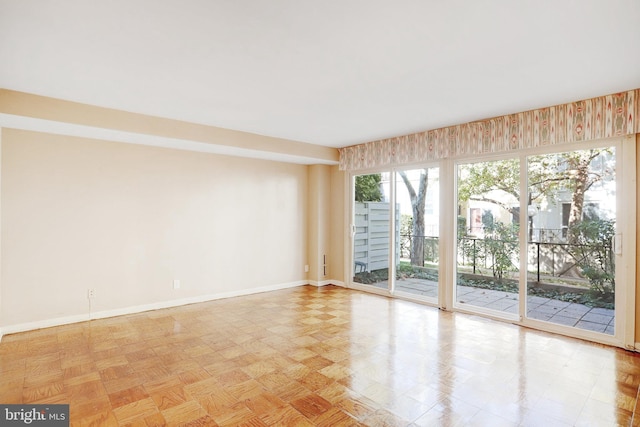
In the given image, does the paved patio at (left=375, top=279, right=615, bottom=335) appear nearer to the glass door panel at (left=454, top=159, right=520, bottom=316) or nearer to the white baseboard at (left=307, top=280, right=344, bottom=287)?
the glass door panel at (left=454, top=159, right=520, bottom=316)

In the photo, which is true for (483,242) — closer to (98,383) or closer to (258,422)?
(258,422)

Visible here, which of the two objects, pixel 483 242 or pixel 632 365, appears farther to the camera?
pixel 483 242

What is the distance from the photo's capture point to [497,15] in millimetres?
1951

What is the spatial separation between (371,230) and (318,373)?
3.38 m

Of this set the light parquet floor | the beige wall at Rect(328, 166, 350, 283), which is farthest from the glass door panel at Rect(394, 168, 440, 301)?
the beige wall at Rect(328, 166, 350, 283)

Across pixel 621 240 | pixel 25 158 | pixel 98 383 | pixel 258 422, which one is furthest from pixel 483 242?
pixel 25 158

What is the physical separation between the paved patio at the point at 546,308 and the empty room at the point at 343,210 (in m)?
0.02

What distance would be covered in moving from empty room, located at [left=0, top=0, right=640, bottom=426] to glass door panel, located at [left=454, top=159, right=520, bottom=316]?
26 millimetres

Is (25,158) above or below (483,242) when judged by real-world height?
above

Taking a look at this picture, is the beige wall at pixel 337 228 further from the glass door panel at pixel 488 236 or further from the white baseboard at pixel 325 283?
the glass door panel at pixel 488 236

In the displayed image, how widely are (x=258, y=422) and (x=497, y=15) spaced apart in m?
2.82

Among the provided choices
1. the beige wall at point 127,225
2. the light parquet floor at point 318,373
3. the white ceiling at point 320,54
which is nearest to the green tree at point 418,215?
the light parquet floor at point 318,373

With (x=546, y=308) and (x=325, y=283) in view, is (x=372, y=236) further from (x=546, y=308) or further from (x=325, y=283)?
(x=546, y=308)

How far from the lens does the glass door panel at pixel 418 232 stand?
484 cm
